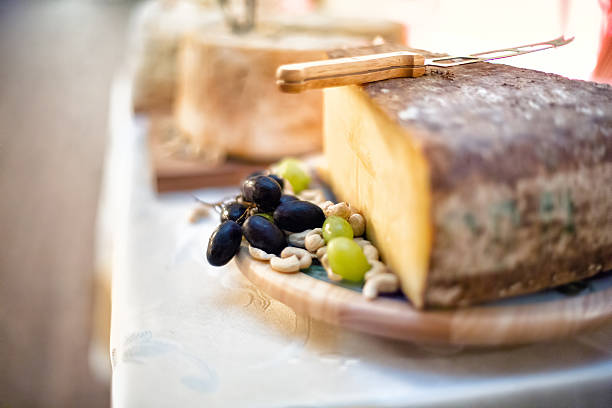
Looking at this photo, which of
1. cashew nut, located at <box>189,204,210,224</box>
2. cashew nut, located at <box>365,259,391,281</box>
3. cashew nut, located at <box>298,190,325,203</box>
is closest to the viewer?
cashew nut, located at <box>365,259,391,281</box>

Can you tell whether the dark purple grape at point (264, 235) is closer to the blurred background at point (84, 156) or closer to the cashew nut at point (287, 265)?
the cashew nut at point (287, 265)

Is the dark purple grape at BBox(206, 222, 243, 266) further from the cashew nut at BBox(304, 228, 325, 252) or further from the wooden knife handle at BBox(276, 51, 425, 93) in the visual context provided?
the wooden knife handle at BBox(276, 51, 425, 93)

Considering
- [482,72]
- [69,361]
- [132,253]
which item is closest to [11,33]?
[69,361]

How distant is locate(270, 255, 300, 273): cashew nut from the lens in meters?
0.65

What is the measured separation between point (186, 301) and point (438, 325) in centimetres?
Answer: 37

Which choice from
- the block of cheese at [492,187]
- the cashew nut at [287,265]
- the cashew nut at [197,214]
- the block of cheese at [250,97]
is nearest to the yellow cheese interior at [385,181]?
the block of cheese at [492,187]

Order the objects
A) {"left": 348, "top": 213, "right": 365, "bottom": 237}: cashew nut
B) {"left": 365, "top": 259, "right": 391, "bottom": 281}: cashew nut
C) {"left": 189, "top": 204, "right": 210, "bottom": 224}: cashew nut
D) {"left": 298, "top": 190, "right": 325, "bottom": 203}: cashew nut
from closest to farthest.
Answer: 1. {"left": 365, "top": 259, "right": 391, "bottom": 281}: cashew nut
2. {"left": 348, "top": 213, "right": 365, "bottom": 237}: cashew nut
3. {"left": 298, "top": 190, "right": 325, "bottom": 203}: cashew nut
4. {"left": 189, "top": 204, "right": 210, "bottom": 224}: cashew nut

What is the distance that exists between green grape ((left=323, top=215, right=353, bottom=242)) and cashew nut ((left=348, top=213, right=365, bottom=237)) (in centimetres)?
3

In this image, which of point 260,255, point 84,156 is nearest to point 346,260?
point 260,255

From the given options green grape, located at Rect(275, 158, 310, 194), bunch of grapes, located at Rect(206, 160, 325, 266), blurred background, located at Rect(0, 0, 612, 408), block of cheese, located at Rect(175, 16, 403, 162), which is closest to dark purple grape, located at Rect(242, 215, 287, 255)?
bunch of grapes, located at Rect(206, 160, 325, 266)

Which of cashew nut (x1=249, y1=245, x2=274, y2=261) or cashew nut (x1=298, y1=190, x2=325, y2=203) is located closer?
cashew nut (x1=249, y1=245, x2=274, y2=261)

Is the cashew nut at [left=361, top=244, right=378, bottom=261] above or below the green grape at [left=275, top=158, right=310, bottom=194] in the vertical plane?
below

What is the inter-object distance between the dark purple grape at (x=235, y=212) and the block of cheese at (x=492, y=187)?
0.75 feet

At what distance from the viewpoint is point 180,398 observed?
0.56 m
